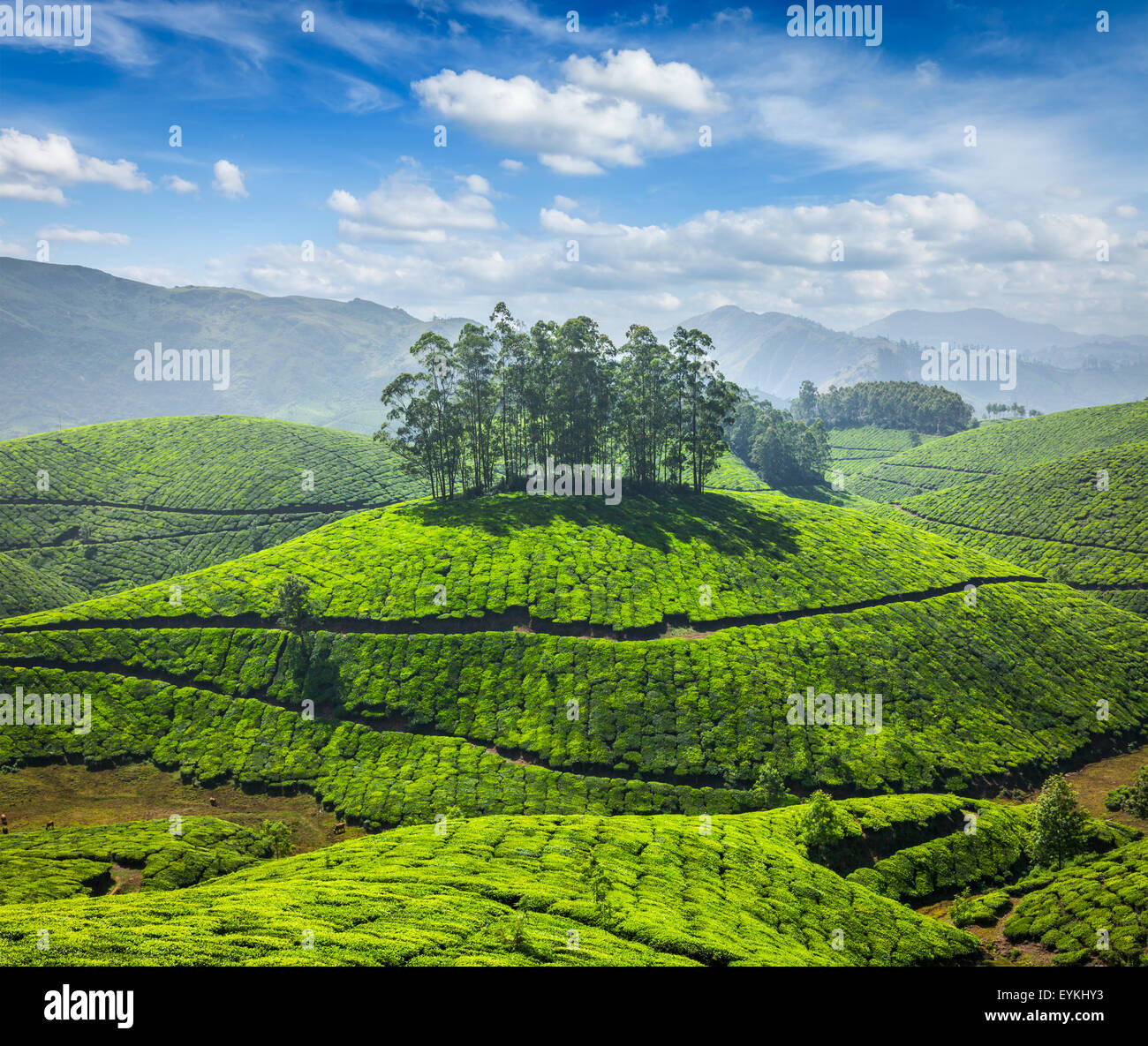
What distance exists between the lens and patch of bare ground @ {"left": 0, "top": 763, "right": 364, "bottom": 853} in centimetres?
4953

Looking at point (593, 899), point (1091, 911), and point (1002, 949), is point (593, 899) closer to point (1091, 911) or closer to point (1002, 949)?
point (1002, 949)

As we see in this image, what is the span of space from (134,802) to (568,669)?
133 feet

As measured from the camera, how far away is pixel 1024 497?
14750 cm

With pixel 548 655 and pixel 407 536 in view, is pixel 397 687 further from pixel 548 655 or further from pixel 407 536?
pixel 407 536

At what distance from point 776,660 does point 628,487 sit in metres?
44.9

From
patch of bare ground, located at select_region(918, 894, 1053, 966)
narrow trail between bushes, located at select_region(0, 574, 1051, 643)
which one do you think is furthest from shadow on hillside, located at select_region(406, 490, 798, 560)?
patch of bare ground, located at select_region(918, 894, 1053, 966)

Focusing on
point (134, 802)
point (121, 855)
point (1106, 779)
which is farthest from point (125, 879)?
point (1106, 779)

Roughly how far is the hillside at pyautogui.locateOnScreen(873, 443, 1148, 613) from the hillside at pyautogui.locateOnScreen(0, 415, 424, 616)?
141015 mm

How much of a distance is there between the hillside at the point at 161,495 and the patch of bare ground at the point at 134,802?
61.7m

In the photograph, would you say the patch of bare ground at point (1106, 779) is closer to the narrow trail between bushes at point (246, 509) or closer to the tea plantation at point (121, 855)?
the tea plantation at point (121, 855)

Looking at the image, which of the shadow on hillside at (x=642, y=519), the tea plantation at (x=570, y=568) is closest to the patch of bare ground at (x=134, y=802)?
the tea plantation at (x=570, y=568)

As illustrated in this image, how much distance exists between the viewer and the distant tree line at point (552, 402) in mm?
99438
